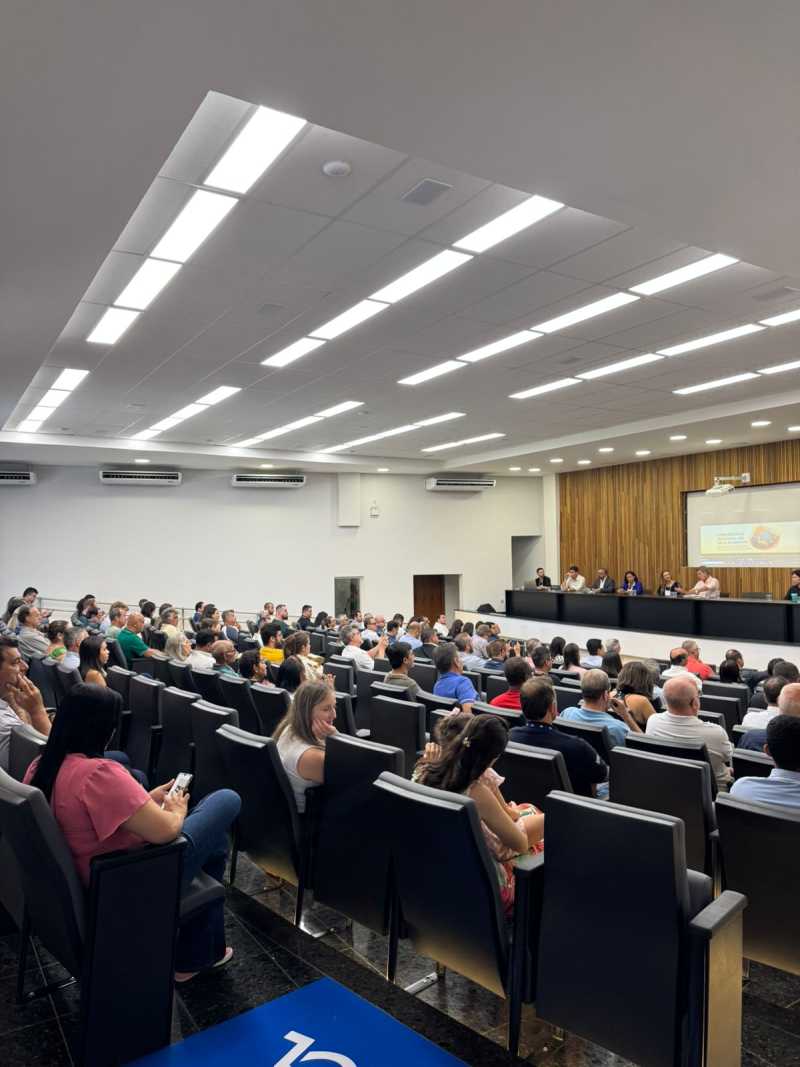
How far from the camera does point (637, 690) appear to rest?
4676 mm

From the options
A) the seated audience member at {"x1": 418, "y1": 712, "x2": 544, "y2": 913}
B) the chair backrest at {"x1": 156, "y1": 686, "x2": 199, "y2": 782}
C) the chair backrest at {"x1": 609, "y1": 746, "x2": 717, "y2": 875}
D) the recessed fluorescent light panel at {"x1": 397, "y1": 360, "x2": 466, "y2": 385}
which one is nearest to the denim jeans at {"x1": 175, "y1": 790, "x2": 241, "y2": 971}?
the seated audience member at {"x1": 418, "y1": 712, "x2": 544, "y2": 913}

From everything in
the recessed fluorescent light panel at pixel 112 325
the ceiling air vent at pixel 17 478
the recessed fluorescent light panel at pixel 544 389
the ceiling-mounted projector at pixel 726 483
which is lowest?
the ceiling-mounted projector at pixel 726 483

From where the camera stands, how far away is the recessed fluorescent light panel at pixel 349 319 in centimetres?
606

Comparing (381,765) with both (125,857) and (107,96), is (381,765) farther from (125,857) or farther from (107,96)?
(107,96)

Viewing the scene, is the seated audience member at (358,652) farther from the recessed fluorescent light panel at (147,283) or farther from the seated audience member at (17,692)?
the recessed fluorescent light panel at (147,283)

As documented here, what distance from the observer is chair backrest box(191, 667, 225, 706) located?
508 cm

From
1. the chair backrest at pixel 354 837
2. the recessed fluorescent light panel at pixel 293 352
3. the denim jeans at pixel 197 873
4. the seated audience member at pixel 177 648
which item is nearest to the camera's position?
the denim jeans at pixel 197 873

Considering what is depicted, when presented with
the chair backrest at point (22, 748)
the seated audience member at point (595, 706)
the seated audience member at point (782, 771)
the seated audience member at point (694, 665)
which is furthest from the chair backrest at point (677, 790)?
the seated audience member at point (694, 665)

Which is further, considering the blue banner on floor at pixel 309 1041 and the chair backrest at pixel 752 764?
the chair backrest at pixel 752 764

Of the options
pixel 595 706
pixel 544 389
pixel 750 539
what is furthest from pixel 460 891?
pixel 750 539

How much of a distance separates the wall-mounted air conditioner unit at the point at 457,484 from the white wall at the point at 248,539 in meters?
0.33

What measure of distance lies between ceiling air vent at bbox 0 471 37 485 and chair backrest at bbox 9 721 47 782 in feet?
37.1

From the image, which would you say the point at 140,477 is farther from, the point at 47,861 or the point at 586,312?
the point at 47,861

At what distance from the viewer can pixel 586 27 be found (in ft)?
8.31
